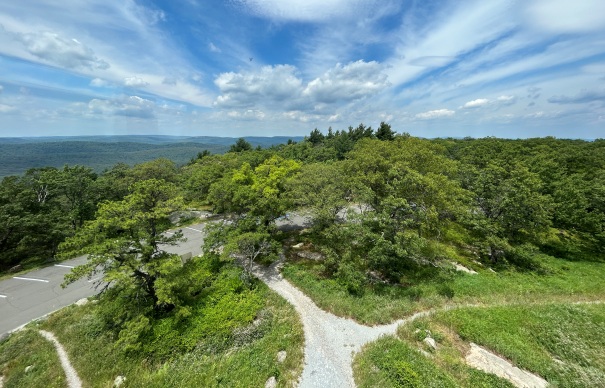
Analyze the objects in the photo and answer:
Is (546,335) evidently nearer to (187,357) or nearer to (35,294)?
(187,357)

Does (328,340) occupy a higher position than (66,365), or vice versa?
(328,340)

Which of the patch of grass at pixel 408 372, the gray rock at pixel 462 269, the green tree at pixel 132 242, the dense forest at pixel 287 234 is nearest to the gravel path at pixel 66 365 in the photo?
the dense forest at pixel 287 234

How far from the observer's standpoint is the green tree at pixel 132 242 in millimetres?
11742

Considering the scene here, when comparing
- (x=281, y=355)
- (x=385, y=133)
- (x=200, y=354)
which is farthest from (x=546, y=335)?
(x=385, y=133)

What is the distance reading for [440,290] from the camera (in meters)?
15.9

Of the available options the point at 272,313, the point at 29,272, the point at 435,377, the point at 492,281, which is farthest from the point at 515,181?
the point at 29,272

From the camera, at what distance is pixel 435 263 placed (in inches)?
707

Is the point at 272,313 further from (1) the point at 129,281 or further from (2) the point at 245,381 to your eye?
(1) the point at 129,281

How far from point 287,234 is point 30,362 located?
18.5m

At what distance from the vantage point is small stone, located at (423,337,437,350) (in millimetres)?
11423

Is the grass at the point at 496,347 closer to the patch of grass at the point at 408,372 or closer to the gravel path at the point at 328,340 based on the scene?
the patch of grass at the point at 408,372

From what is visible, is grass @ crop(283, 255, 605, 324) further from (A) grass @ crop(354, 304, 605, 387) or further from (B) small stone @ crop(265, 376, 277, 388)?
(B) small stone @ crop(265, 376, 277, 388)

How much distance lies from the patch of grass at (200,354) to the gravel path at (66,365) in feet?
0.66

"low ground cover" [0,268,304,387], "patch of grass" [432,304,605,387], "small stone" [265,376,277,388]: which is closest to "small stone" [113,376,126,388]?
"low ground cover" [0,268,304,387]
